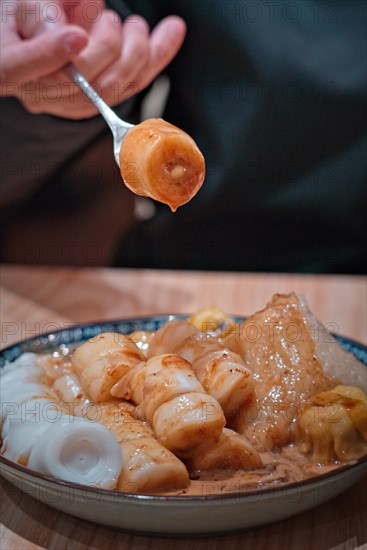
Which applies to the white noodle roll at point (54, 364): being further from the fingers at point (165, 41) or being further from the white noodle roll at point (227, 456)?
the fingers at point (165, 41)

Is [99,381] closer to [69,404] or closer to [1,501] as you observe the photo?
[69,404]

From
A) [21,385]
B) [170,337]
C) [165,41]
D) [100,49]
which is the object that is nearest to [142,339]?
[170,337]

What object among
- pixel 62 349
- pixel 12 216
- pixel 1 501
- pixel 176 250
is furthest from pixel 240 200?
pixel 1 501

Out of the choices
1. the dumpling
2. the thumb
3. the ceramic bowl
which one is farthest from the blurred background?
the ceramic bowl

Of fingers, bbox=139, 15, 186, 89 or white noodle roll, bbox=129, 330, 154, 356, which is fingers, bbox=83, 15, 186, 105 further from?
white noodle roll, bbox=129, 330, 154, 356

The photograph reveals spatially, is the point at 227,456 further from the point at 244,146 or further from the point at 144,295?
the point at 244,146
